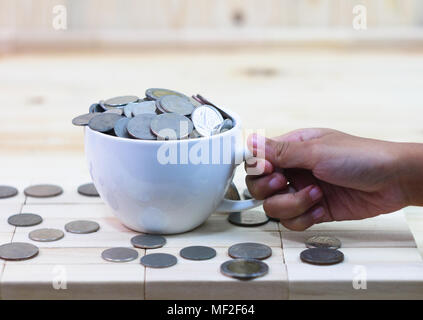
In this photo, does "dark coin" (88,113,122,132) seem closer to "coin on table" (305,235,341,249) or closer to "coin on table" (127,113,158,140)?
"coin on table" (127,113,158,140)

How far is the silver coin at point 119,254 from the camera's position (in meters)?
0.90

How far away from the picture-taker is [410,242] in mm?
974

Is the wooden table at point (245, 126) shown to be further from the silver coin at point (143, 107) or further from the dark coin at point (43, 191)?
the silver coin at point (143, 107)

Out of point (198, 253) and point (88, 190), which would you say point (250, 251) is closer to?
point (198, 253)

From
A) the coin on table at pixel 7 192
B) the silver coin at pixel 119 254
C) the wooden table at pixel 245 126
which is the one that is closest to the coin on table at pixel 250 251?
the wooden table at pixel 245 126

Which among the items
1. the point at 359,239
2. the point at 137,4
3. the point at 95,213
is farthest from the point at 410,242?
the point at 137,4

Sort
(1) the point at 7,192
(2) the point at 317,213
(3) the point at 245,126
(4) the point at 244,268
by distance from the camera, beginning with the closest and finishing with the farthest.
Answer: (4) the point at 244,268, (2) the point at 317,213, (1) the point at 7,192, (3) the point at 245,126

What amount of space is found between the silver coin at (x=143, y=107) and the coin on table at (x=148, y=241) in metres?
0.15

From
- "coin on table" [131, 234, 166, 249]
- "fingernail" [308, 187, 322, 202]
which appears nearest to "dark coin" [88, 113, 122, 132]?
"coin on table" [131, 234, 166, 249]

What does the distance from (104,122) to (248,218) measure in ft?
0.77

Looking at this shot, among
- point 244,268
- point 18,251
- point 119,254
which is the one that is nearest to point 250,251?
point 244,268

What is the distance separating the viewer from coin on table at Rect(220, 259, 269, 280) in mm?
861

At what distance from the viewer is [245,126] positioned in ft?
5.27

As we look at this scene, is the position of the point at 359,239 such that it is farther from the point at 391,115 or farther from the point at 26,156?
the point at 391,115
